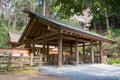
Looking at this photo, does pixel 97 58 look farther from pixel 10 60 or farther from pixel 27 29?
pixel 10 60

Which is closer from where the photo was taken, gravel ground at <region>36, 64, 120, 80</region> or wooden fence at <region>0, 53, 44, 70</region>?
gravel ground at <region>36, 64, 120, 80</region>

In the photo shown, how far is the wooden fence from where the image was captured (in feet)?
36.3

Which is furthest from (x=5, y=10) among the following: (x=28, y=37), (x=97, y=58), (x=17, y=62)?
(x=17, y=62)

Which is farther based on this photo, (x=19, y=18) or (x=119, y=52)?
(x=19, y=18)

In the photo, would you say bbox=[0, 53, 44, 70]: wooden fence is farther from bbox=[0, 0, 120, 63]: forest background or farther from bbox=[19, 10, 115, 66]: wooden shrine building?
bbox=[0, 0, 120, 63]: forest background

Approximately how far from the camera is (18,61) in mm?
11680

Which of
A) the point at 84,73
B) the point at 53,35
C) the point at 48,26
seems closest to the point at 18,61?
the point at 48,26

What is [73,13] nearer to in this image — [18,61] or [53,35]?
[18,61]

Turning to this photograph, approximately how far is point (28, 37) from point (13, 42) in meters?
7.26

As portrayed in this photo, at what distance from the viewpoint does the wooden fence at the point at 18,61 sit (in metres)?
11.1

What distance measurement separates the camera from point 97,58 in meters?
18.5

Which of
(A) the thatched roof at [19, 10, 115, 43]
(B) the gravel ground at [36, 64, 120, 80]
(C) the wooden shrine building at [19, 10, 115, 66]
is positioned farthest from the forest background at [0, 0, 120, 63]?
Answer: (B) the gravel ground at [36, 64, 120, 80]

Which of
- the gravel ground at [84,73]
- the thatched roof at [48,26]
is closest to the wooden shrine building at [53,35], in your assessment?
the thatched roof at [48,26]

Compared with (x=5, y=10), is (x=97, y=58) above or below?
below
